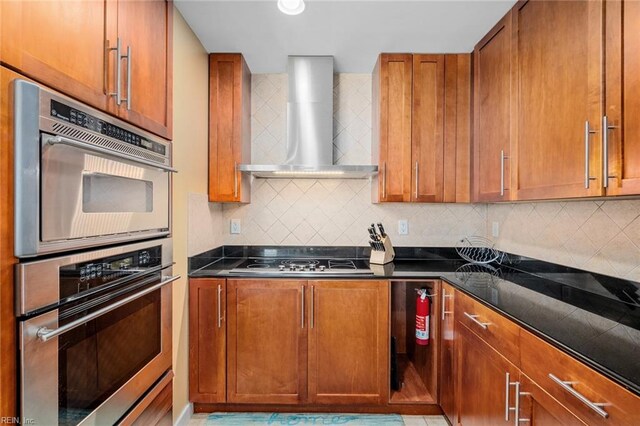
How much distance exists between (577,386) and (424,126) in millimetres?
1744

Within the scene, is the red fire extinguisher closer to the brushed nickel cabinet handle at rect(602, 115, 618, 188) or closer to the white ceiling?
the brushed nickel cabinet handle at rect(602, 115, 618, 188)

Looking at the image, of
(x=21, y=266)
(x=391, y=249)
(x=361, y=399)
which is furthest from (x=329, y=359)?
(x=21, y=266)

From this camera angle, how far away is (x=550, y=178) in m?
1.42

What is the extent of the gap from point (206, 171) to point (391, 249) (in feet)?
4.84

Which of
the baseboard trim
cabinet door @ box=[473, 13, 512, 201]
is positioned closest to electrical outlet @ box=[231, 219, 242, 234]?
the baseboard trim

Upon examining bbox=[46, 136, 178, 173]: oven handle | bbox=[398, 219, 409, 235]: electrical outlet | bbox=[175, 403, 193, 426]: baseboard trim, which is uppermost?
bbox=[46, 136, 178, 173]: oven handle

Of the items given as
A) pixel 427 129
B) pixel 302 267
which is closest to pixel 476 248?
pixel 427 129

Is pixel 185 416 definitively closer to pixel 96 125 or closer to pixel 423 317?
pixel 423 317

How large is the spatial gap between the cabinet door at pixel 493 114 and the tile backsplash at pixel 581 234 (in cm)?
32

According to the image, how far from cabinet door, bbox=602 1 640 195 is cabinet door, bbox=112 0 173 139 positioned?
168 cm

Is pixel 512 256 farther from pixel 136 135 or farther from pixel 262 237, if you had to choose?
pixel 136 135

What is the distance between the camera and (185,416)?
6.35 ft

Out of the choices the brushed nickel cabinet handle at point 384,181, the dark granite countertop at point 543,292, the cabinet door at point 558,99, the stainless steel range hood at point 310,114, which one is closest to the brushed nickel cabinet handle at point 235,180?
the stainless steel range hood at point 310,114

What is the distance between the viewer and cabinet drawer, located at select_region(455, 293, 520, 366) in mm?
1233
